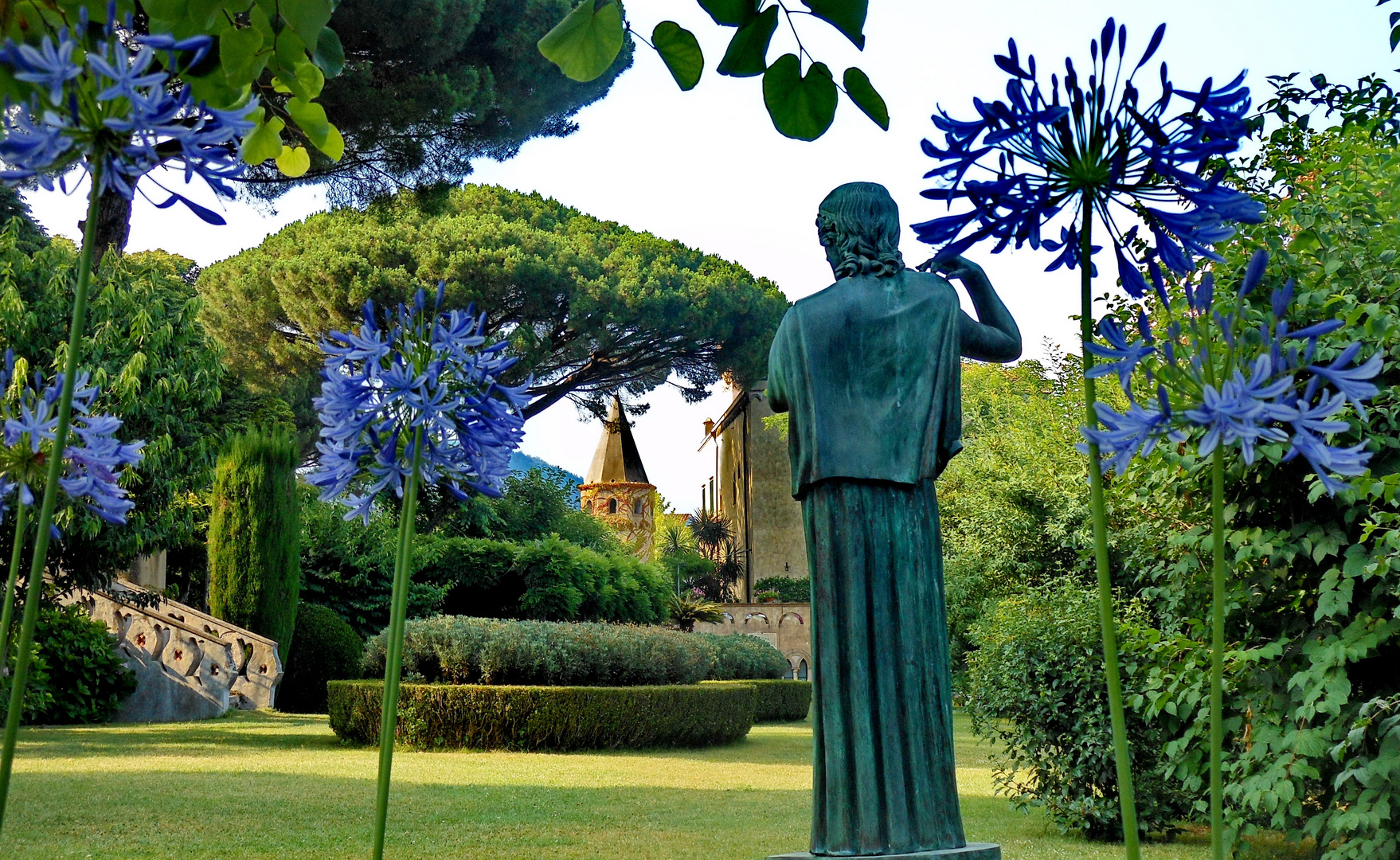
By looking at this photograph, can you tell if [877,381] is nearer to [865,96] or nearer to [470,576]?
[865,96]

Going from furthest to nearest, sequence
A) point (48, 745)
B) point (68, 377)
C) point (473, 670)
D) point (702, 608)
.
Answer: point (702, 608) < point (473, 670) < point (48, 745) < point (68, 377)

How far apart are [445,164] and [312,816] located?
329 inches

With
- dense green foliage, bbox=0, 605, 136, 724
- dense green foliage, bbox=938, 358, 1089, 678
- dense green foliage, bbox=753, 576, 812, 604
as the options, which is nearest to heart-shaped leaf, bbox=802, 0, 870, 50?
dense green foliage, bbox=938, 358, 1089, 678

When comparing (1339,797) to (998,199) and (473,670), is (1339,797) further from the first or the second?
(473,670)

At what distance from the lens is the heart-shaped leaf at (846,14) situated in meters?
1.49

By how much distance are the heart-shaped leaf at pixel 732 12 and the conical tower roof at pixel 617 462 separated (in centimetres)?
4629

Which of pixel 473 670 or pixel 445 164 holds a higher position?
pixel 445 164

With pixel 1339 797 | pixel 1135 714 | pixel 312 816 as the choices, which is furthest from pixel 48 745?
pixel 1339 797

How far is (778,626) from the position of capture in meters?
31.2

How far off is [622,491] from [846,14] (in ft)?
154

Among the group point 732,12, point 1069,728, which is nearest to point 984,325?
point 732,12

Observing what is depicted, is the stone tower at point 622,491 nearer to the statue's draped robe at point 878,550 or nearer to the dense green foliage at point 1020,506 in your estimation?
the dense green foliage at point 1020,506

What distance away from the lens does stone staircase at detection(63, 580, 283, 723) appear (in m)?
16.5

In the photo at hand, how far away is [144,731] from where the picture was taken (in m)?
14.4
